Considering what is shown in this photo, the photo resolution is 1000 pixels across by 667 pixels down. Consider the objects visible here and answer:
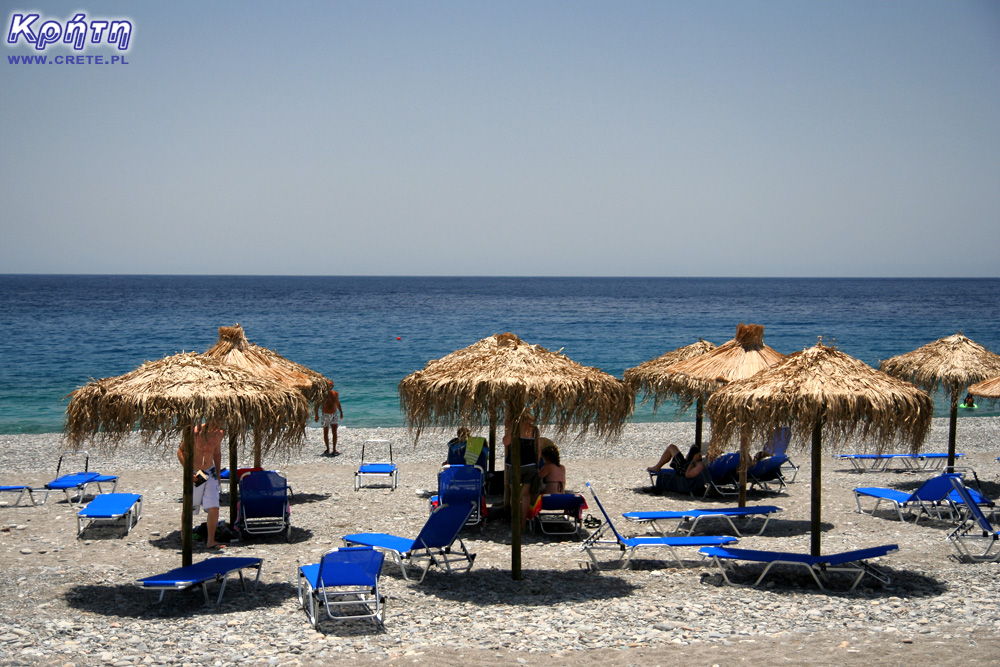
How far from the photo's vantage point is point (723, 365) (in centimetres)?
1030

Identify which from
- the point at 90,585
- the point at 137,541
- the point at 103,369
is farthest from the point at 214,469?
the point at 103,369

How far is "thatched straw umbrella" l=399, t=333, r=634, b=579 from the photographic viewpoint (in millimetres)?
7027

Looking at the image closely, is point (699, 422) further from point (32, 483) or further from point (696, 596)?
point (32, 483)

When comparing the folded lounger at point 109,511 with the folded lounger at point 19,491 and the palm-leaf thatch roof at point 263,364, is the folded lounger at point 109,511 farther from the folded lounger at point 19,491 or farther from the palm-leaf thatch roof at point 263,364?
the palm-leaf thatch roof at point 263,364

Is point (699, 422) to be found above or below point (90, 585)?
above

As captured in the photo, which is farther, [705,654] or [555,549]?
[555,549]

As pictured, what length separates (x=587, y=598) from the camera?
273 inches

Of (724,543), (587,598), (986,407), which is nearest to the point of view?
(587,598)

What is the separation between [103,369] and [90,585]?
33.3 meters

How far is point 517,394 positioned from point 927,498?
5.46m

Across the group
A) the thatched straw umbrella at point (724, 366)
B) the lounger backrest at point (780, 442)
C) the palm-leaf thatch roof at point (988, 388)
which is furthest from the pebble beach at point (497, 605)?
the palm-leaf thatch roof at point (988, 388)

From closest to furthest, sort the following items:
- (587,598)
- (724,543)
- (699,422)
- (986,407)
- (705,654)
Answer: (705,654) < (587,598) < (724,543) < (699,422) < (986,407)

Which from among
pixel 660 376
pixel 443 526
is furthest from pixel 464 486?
pixel 660 376

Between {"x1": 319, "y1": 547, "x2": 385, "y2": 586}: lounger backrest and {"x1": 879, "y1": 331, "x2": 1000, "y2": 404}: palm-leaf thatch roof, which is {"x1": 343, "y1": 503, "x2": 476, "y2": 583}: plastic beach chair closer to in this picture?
{"x1": 319, "y1": 547, "x2": 385, "y2": 586}: lounger backrest
